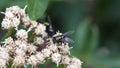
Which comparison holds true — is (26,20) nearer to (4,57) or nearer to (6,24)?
(6,24)

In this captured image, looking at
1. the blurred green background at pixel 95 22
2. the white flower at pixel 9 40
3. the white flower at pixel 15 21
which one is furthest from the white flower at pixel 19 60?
the blurred green background at pixel 95 22

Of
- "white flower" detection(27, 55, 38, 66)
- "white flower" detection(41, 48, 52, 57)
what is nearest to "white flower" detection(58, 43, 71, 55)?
"white flower" detection(41, 48, 52, 57)

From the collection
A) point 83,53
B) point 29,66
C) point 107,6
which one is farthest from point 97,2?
point 29,66

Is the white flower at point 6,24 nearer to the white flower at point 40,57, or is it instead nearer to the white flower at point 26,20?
the white flower at point 26,20

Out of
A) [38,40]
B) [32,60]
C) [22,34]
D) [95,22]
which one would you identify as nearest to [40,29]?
[38,40]

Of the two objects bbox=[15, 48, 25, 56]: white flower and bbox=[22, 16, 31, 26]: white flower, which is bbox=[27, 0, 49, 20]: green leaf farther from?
bbox=[15, 48, 25, 56]: white flower

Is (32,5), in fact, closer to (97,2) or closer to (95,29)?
(95,29)
